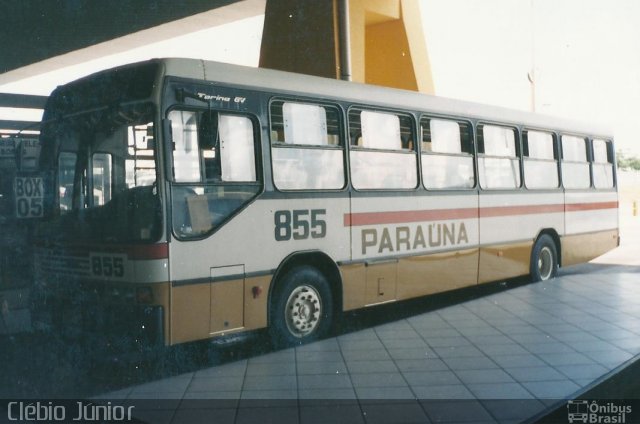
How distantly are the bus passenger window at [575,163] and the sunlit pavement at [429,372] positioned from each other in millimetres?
3950

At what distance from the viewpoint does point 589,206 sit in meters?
13.4

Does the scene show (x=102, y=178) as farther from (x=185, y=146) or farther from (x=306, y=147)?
(x=306, y=147)

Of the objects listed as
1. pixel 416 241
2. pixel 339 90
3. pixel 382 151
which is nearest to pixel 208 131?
pixel 339 90

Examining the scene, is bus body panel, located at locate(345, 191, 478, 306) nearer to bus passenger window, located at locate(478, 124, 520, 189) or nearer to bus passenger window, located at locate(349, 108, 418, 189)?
bus passenger window, located at locate(349, 108, 418, 189)

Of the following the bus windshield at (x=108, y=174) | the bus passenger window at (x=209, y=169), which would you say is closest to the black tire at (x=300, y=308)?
the bus passenger window at (x=209, y=169)

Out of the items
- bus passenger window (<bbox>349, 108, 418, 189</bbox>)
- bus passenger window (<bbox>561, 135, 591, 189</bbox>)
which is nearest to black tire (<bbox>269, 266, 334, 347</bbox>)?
bus passenger window (<bbox>349, 108, 418, 189</bbox>)

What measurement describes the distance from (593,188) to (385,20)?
19.4 feet

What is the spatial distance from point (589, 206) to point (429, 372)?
839cm

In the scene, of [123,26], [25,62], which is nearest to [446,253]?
[123,26]

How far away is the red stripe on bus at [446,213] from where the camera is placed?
8.31m

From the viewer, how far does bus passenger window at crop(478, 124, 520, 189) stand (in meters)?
10.6

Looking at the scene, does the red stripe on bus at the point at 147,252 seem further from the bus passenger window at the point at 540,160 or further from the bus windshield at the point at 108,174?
the bus passenger window at the point at 540,160

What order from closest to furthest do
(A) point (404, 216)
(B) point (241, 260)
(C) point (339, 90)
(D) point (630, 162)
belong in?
(B) point (241, 260), (C) point (339, 90), (A) point (404, 216), (D) point (630, 162)

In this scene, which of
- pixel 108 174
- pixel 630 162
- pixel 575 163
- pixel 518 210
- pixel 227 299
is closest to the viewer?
pixel 108 174
